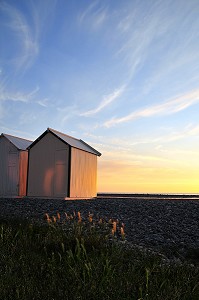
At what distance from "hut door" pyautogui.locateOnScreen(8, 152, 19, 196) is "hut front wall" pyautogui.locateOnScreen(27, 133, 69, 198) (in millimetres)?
1910

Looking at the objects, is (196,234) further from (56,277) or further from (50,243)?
(56,277)

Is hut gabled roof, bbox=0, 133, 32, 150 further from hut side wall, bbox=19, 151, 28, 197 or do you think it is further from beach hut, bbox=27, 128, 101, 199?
beach hut, bbox=27, 128, 101, 199

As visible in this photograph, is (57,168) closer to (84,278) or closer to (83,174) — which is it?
(83,174)

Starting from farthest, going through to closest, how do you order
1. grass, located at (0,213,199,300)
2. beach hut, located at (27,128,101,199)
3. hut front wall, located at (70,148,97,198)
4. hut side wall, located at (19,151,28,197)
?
hut side wall, located at (19,151,28,197) → hut front wall, located at (70,148,97,198) → beach hut, located at (27,128,101,199) → grass, located at (0,213,199,300)

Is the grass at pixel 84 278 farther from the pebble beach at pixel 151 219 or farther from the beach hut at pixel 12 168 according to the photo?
the beach hut at pixel 12 168

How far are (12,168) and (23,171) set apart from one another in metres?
0.83

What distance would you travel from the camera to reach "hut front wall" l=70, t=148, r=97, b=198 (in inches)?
832

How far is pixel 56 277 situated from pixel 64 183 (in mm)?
15799

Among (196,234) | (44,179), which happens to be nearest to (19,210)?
(44,179)

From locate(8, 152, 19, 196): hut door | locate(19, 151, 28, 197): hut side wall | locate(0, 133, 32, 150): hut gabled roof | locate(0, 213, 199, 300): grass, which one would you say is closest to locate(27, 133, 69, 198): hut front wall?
locate(19, 151, 28, 197): hut side wall

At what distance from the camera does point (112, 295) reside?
4410 mm

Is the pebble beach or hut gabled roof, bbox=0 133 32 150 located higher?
hut gabled roof, bbox=0 133 32 150

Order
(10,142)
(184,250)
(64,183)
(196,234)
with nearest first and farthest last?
(184,250) < (196,234) < (64,183) < (10,142)

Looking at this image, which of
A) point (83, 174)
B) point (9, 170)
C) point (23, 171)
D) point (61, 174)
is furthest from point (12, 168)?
point (83, 174)
